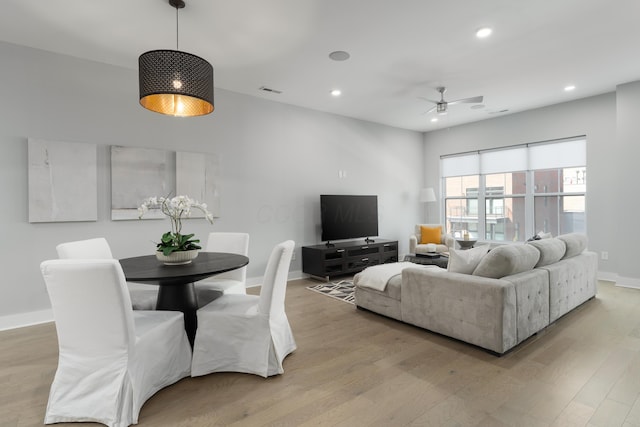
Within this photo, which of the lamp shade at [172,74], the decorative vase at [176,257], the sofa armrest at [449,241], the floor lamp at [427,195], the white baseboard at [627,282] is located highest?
the lamp shade at [172,74]

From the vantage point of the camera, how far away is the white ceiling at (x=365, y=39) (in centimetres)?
278

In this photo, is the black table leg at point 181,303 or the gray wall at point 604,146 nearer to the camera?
the black table leg at point 181,303

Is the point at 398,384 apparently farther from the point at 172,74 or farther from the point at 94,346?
the point at 172,74

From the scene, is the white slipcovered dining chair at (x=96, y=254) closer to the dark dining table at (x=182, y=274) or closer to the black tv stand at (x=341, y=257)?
the dark dining table at (x=182, y=274)

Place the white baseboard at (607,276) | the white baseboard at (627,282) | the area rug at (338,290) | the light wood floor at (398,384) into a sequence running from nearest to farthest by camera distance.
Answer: the light wood floor at (398,384) < the area rug at (338,290) < the white baseboard at (627,282) < the white baseboard at (607,276)

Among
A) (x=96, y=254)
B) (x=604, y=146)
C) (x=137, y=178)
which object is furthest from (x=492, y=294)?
(x=604, y=146)

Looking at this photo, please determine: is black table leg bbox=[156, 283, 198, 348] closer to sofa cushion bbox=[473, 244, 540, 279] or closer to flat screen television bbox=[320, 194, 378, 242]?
sofa cushion bbox=[473, 244, 540, 279]

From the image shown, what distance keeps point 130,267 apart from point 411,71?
3.73 meters

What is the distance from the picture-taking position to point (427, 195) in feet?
23.2

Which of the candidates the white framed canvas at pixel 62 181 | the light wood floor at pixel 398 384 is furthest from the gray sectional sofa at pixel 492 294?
the white framed canvas at pixel 62 181

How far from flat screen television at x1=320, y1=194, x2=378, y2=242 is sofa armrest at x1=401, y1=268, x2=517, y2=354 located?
8.06 ft

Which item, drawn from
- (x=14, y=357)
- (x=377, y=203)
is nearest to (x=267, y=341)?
(x=14, y=357)

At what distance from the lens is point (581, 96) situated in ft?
16.9

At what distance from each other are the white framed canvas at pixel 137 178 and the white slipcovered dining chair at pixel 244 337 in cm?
225
